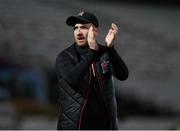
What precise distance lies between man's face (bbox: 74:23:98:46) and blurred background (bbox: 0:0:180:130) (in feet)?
20.1

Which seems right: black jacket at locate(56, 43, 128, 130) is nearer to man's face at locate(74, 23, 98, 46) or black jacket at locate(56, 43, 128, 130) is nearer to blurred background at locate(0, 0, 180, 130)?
man's face at locate(74, 23, 98, 46)

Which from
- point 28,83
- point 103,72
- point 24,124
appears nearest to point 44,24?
point 28,83

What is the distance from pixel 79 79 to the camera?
1950 millimetres

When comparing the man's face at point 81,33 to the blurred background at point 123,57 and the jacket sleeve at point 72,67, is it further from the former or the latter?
the blurred background at point 123,57

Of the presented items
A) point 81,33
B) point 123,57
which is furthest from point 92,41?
point 123,57

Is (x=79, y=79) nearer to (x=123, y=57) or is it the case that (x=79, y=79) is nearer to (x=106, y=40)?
(x=106, y=40)

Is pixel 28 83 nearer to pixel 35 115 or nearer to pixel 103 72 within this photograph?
pixel 35 115

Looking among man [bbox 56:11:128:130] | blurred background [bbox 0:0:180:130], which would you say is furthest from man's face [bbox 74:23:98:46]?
blurred background [bbox 0:0:180:130]

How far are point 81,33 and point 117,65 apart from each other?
0.19 metres

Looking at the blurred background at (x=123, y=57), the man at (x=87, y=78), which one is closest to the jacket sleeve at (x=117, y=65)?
the man at (x=87, y=78)

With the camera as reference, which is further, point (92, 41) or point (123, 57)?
point (123, 57)

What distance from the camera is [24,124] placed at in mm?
8883

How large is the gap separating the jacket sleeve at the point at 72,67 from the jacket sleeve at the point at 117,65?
0.22ft

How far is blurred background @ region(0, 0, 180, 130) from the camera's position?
9.23 metres
